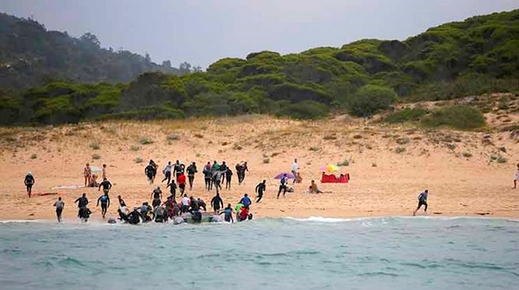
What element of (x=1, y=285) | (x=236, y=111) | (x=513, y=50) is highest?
(x=513, y=50)

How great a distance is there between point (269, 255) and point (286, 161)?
51.6ft

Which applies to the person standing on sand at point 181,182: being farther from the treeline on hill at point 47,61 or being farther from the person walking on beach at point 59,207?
the treeline on hill at point 47,61

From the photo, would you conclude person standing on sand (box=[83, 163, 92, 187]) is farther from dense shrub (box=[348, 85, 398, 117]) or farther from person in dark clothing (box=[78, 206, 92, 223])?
A: dense shrub (box=[348, 85, 398, 117])

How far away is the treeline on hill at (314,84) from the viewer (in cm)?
5759

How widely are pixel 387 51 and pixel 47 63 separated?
304 feet

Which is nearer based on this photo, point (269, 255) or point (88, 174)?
point (269, 255)

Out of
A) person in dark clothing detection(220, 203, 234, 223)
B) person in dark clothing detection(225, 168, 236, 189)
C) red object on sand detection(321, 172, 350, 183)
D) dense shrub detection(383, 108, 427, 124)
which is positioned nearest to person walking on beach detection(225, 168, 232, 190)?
person in dark clothing detection(225, 168, 236, 189)

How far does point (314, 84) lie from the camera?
2564 inches

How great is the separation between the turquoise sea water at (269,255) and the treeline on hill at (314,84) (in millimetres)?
30852

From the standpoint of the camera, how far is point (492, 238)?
24.0 m

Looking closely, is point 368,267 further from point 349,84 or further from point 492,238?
point 349,84

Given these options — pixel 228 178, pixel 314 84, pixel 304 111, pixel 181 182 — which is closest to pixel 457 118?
pixel 304 111

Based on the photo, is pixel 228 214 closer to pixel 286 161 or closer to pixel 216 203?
pixel 216 203

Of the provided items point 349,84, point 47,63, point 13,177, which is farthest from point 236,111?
point 47,63
